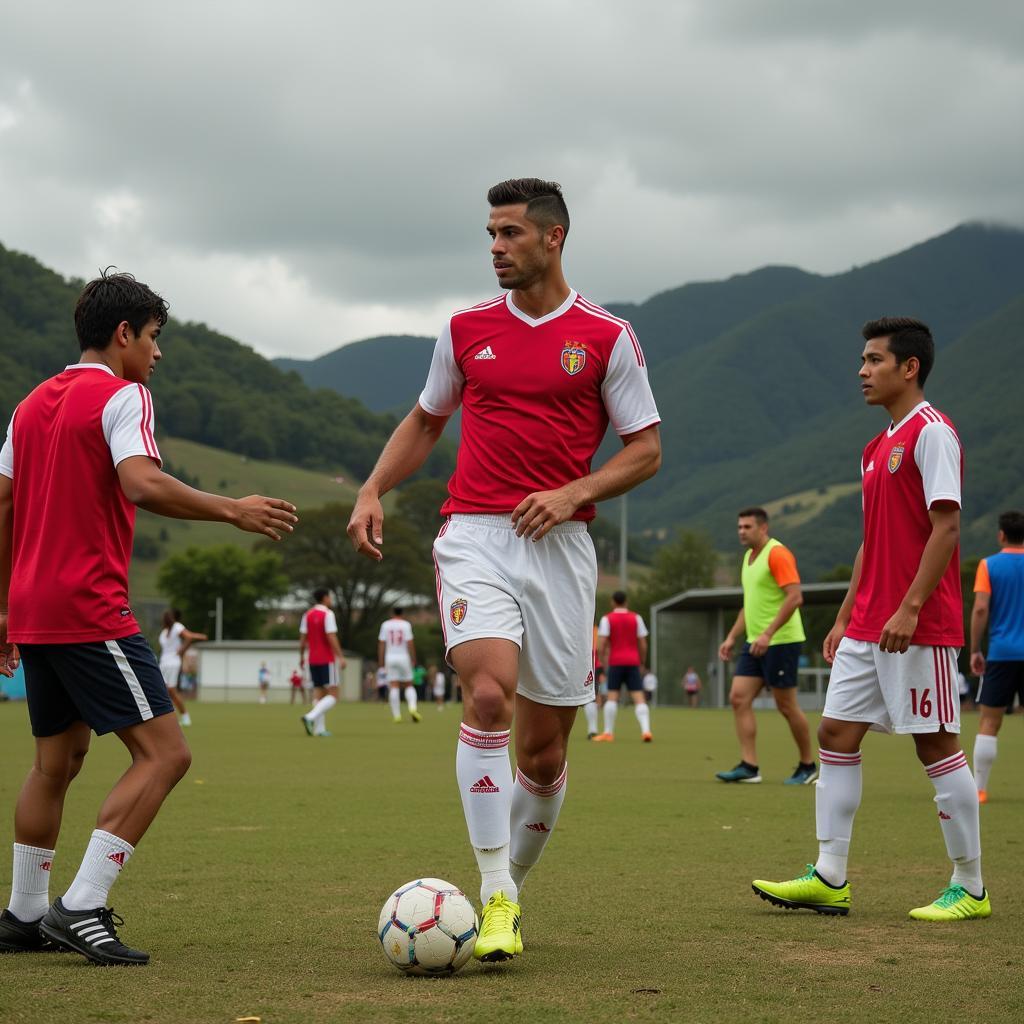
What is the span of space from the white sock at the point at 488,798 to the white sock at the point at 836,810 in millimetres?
1879

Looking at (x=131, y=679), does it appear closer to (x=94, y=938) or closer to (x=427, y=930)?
(x=94, y=938)

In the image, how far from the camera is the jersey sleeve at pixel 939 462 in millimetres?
6258

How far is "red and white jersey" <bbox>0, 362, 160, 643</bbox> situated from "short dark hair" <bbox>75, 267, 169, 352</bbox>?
0.22 metres

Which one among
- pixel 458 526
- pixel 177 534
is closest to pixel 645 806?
pixel 458 526

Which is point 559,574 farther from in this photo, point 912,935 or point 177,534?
point 177,534

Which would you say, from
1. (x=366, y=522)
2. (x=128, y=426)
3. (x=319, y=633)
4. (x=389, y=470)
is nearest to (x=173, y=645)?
(x=319, y=633)

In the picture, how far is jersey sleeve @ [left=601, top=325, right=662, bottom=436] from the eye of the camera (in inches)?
225

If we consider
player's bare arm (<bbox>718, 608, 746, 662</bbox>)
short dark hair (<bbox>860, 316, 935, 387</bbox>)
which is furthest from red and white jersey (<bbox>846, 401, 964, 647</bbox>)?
player's bare arm (<bbox>718, 608, 746, 662</bbox>)

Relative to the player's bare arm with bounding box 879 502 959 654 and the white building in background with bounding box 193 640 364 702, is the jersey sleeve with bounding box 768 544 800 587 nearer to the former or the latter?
the player's bare arm with bounding box 879 502 959 654

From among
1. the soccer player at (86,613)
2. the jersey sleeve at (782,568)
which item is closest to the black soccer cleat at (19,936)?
the soccer player at (86,613)

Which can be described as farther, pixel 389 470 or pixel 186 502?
pixel 389 470

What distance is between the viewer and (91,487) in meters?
5.20

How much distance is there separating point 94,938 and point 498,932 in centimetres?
137

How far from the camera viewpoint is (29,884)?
5.35m
